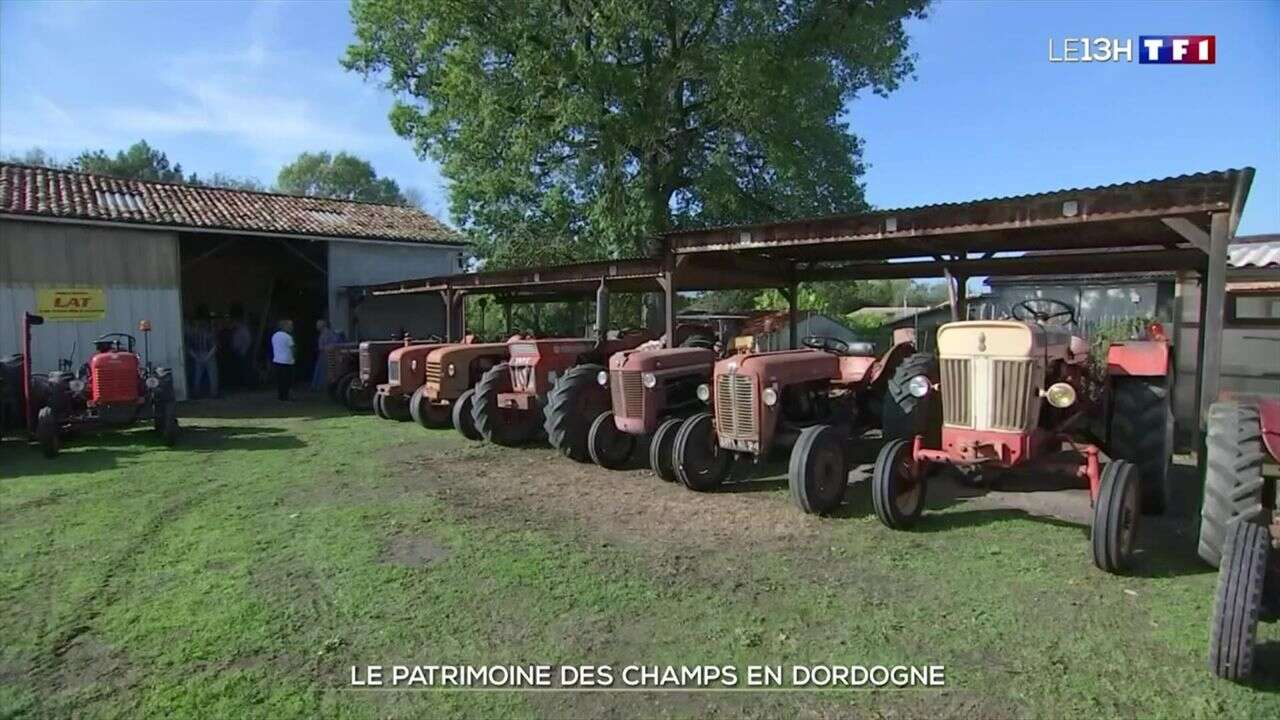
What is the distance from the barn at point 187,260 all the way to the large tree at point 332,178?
40.2 meters

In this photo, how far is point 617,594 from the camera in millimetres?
4359

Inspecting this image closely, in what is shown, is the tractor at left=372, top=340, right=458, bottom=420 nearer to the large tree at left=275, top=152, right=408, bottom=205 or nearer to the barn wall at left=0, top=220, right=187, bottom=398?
the barn wall at left=0, top=220, right=187, bottom=398

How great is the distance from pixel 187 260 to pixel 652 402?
682 inches

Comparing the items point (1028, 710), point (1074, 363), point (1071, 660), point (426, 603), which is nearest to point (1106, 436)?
point (1074, 363)

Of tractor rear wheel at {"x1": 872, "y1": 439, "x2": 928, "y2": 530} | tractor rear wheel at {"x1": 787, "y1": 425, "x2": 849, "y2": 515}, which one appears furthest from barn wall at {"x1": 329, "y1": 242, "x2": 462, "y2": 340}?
tractor rear wheel at {"x1": 872, "y1": 439, "x2": 928, "y2": 530}

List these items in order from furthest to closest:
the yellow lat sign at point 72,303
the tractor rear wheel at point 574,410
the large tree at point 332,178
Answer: the large tree at point 332,178, the yellow lat sign at point 72,303, the tractor rear wheel at point 574,410

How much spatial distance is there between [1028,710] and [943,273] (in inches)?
285

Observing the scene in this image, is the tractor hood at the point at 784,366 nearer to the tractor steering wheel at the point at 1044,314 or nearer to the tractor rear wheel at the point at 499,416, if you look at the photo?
the tractor steering wheel at the point at 1044,314

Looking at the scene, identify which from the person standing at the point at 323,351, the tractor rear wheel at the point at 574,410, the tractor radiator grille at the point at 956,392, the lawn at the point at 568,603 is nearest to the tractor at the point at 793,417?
the lawn at the point at 568,603

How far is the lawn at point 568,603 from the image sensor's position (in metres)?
3.23

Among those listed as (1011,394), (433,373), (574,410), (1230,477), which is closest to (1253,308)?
(1011,394)

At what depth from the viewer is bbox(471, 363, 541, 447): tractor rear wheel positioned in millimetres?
9539

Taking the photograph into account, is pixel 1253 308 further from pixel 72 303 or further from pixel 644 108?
pixel 72 303

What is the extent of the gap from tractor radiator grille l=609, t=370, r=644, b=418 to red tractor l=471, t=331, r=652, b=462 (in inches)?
37.6
